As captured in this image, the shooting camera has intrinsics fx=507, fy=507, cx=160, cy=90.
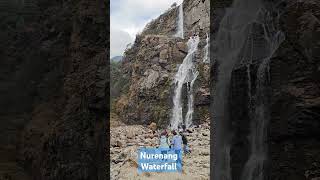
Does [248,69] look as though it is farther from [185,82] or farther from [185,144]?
[185,82]

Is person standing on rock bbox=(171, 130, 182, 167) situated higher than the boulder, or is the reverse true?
the boulder

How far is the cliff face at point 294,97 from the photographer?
369cm

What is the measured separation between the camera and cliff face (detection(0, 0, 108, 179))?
3.54m

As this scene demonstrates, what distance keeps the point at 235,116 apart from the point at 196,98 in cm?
2649

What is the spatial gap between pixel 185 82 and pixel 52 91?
94.1 ft

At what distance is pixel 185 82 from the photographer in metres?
32.2

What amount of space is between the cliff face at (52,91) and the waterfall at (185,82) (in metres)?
26.7

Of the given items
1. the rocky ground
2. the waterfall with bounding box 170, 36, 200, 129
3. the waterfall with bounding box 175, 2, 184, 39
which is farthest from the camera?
the waterfall with bounding box 175, 2, 184, 39

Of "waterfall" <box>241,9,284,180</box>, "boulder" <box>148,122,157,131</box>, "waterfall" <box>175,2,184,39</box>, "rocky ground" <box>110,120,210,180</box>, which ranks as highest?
"waterfall" <box>175,2,184,39</box>

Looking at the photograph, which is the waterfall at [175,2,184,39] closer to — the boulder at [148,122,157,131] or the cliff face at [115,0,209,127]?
the cliff face at [115,0,209,127]

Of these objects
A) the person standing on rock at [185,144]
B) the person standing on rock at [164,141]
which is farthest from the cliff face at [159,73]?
the person standing on rock at [185,144]

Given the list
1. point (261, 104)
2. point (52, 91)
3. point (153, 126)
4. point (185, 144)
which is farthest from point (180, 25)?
point (52, 91)

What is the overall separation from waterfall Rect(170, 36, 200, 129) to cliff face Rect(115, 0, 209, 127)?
319 millimetres

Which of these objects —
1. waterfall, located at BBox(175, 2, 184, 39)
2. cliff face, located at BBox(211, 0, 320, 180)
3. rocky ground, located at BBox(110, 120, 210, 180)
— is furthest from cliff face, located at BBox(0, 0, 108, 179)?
waterfall, located at BBox(175, 2, 184, 39)
